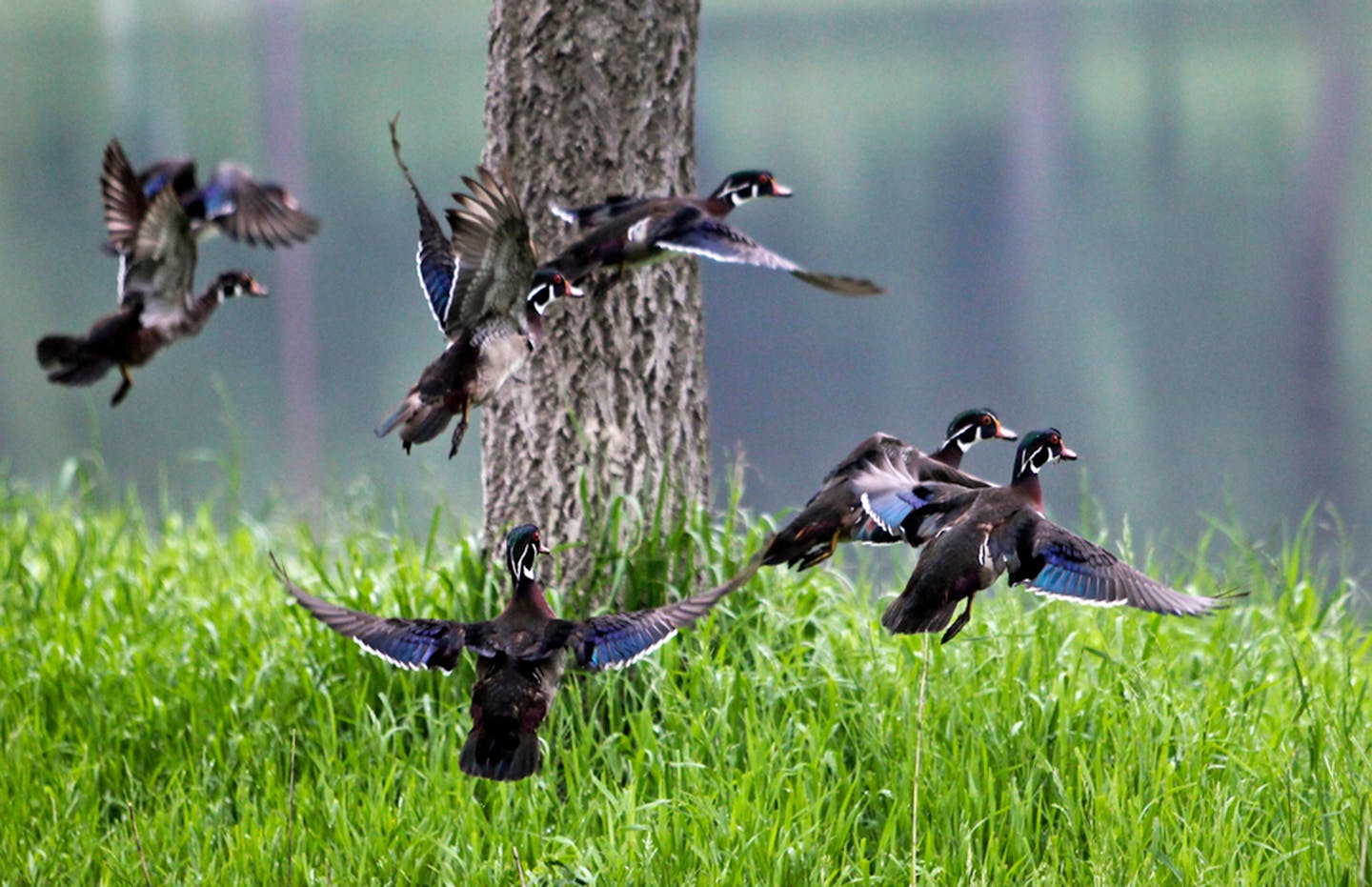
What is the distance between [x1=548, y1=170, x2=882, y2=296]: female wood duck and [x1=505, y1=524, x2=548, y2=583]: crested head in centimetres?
69

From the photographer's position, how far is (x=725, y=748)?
147 inches

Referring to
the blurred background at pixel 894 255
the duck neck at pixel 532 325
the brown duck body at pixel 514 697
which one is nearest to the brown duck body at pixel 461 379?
the duck neck at pixel 532 325

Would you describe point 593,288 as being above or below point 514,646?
above

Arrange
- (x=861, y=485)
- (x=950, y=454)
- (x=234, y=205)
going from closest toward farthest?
(x=861, y=485), (x=950, y=454), (x=234, y=205)

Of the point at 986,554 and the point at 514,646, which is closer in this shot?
the point at 986,554

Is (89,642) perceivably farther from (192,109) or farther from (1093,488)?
(192,109)

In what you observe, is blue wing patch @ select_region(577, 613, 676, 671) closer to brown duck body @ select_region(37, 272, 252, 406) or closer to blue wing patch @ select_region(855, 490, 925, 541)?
blue wing patch @ select_region(855, 490, 925, 541)

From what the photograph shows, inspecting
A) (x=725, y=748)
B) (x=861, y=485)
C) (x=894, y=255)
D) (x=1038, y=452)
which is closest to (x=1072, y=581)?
(x=1038, y=452)

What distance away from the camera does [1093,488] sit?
10.4 m

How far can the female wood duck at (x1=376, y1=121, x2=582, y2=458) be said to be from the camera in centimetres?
326

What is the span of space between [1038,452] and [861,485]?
0.36 metres

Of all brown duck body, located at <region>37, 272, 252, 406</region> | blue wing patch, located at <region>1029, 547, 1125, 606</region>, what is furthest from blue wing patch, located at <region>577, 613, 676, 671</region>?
brown duck body, located at <region>37, 272, 252, 406</region>

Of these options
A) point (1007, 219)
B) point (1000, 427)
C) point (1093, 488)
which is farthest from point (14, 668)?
point (1007, 219)

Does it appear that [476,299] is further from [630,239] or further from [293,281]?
[293,281]
